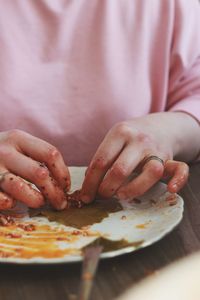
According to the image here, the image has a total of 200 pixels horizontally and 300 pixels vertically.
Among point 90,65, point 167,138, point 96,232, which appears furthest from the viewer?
point 90,65

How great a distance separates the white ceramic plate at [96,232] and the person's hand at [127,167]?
0.03 metres

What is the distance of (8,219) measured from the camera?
91 centimetres

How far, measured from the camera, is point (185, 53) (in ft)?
4.26

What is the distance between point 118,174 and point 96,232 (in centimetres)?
13

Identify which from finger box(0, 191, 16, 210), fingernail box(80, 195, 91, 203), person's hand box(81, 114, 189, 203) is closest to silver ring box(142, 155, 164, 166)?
person's hand box(81, 114, 189, 203)

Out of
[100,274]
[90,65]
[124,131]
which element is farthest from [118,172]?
[90,65]

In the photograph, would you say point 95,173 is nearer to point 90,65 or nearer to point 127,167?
point 127,167

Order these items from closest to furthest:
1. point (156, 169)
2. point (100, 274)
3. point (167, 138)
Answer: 1. point (100, 274)
2. point (156, 169)
3. point (167, 138)

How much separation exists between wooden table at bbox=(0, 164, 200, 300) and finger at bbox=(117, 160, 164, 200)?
0.12 meters

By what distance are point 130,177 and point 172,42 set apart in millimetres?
426

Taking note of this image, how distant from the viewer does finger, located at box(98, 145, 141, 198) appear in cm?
96

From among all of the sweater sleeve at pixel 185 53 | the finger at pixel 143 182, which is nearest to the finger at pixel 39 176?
the finger at pixel 143 182

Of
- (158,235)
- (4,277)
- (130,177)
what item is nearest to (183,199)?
(130,177)

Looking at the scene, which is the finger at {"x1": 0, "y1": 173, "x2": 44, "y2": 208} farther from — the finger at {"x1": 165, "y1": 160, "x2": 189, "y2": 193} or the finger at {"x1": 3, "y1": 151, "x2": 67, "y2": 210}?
the finger at {"x1": 165, "y1": 160, "x2": 189, "y2": 193}
